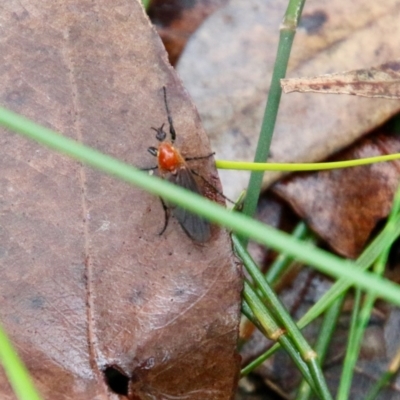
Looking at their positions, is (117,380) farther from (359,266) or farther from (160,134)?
(359,266)

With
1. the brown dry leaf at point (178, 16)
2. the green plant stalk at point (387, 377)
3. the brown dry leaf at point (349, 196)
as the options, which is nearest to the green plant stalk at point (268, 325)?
the green plant stalk at point (387, 377)

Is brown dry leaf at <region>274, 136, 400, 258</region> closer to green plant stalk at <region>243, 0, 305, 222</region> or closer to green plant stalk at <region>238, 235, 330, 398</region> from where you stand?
green plant stalk at <region>243, 0, 305, 222</region>

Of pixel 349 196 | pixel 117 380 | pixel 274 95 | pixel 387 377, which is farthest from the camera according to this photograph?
pixel 349 196

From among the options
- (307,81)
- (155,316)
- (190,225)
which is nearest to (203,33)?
(307,81)

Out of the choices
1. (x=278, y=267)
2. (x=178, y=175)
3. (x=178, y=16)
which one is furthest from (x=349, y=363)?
(x=178, y=16)

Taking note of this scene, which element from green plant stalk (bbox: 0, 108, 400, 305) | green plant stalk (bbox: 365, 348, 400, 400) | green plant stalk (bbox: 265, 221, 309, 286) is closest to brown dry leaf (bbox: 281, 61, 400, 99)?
green plant stalk (bbox: 265, 221, 309, 286)

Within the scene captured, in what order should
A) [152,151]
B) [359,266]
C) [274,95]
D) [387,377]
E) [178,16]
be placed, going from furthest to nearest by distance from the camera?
1. [178,16]
2. [387,377]
3. [359,266]
4. [274,95]
5. [152,151]

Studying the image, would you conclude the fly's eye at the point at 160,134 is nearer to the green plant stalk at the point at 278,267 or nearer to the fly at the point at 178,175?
the fly at the point at 178,175
